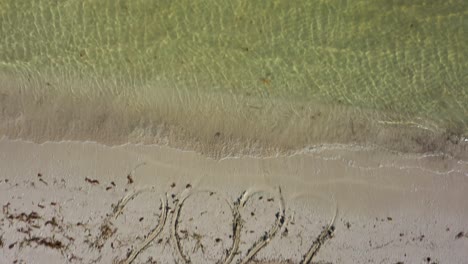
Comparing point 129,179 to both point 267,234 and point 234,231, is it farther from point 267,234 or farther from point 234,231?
point 267,234

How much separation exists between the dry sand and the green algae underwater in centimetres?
32

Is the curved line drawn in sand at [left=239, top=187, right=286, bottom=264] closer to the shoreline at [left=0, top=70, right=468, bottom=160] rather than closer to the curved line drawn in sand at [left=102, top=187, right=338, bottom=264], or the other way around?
the curved line drawn in sand at [left=102, top=187, right=338, bottom=264]

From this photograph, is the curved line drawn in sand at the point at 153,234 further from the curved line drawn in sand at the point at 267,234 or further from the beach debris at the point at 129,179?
the curved line drawn in sand at the point at 267,234

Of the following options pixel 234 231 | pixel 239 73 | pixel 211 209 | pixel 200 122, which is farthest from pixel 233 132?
pixel 234 231

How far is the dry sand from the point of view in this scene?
5.50m

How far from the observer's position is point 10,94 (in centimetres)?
577

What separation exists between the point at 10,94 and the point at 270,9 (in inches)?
146

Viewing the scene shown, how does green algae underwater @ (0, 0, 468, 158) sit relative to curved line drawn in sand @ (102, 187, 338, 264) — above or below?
above

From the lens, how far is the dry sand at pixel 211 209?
550 centimetres

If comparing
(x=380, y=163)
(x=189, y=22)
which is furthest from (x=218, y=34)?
(x=380, y=163)

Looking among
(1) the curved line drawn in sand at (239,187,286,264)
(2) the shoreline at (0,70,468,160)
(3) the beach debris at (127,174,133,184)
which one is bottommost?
(1) the curved line drawn in sand at (239,187,286,264)

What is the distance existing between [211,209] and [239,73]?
74.5 inches

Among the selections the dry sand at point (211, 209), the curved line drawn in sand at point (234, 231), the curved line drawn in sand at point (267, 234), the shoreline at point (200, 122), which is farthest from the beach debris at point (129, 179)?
the curved line drawn in sand at point (267, 234)

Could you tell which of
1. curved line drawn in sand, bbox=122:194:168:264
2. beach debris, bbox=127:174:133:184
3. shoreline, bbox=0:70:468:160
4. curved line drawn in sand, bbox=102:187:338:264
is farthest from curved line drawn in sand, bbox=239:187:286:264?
beach debris, bbox=127:174:133:184
